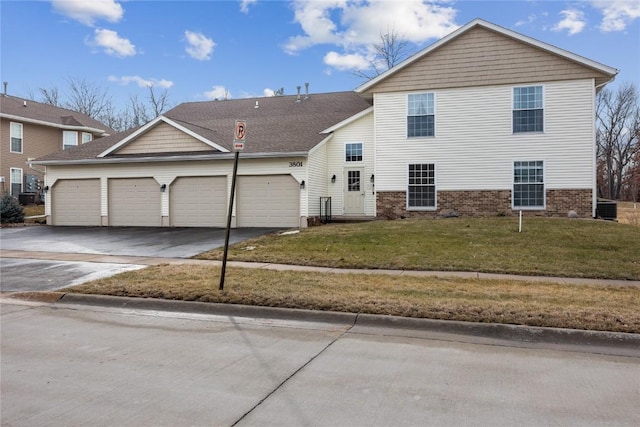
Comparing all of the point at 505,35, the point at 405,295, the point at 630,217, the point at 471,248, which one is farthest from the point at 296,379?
the point at 630,217

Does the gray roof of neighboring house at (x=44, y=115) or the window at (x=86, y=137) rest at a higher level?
the gray roof of neighboring house at (x=44, y=115)

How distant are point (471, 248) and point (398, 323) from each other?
639cm

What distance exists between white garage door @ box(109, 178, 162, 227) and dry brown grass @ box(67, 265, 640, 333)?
11487 millimetres

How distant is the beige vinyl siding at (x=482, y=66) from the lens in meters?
18.1

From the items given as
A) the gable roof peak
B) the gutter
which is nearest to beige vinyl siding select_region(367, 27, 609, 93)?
the gable roof peak

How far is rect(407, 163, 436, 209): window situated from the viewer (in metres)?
19.6

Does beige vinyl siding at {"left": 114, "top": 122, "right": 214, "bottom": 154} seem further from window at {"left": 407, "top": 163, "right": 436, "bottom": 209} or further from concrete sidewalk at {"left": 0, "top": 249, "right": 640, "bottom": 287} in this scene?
window at {"left": 407, "top": 163, "right": 436, "bottom": 209}

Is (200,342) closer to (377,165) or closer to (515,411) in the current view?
(515,411)

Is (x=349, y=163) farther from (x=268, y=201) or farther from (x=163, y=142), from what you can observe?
(x=163, y=142)

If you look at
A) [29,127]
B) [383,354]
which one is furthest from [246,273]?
[29,127]

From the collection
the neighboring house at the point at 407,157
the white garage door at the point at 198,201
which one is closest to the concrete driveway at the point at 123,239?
the white garage door at the point at 198,201

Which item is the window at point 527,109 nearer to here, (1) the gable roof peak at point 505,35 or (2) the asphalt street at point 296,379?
(1) the gable roof peak at point 505,35

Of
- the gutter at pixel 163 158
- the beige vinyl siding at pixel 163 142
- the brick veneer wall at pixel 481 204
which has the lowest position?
the brick veneer wall at pixel 481 204

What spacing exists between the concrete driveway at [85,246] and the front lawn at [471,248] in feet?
6.07
